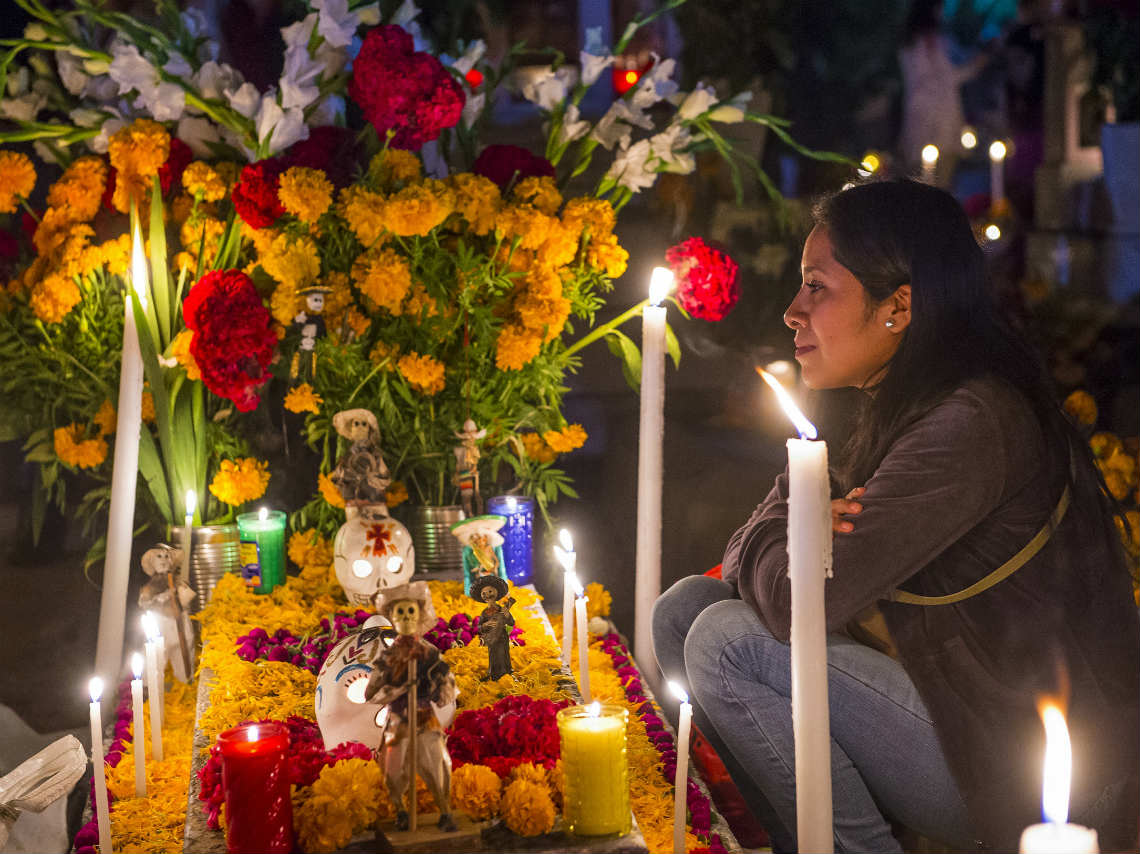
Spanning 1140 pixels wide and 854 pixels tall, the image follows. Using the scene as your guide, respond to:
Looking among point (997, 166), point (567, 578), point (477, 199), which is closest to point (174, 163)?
point (477, 199)

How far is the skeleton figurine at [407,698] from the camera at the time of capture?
1.45m

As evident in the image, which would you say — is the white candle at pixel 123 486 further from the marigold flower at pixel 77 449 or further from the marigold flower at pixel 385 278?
the marigold flower at pixel 385 278

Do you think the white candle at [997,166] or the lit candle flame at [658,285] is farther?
the white candle at [997,166]

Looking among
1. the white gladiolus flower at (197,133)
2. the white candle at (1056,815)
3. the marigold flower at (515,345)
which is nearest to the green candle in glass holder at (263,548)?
the marigold flower at (515,345)

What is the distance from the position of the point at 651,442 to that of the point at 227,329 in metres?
0.89

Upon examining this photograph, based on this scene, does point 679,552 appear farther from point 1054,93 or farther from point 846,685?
point 1054,93

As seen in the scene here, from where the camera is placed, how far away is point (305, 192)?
246 centimetres

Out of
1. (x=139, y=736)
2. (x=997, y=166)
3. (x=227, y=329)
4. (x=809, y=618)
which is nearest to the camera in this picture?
(x=809, y=618)

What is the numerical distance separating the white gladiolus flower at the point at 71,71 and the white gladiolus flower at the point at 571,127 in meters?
1.13

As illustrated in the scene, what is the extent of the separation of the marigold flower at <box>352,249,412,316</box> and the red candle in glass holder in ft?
4.06

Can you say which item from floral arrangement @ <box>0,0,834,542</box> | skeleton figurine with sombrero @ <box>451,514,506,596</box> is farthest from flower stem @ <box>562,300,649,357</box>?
skeleton figurine with sombrero @ <box>451,514,506,596</box>

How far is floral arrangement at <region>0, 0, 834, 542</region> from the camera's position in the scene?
8.25ft

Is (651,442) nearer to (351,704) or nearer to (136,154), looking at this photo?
(351,704)

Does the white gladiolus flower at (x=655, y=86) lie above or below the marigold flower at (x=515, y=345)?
above
